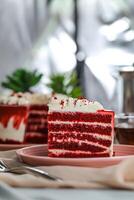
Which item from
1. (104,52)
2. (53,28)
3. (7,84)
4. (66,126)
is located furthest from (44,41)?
(66,126)

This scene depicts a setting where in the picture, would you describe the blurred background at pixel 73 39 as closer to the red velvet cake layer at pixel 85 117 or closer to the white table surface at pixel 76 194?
the red velvet cake layer at pixel 85 117

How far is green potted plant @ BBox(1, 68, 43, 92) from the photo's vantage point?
1461 mm

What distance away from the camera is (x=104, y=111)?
888 mm

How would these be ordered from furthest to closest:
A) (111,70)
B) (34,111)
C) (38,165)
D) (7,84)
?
(111,70)
(7,84)
(34,111)
(38,165)

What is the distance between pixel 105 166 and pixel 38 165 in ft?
0.38

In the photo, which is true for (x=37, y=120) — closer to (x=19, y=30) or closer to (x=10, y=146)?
(x=10, y=146)

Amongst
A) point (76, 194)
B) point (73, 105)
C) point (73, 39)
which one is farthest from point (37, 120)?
point (73, 39)

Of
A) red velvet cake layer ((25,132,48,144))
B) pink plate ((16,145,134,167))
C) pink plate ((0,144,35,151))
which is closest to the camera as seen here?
pink plate ((16,145,134,167))

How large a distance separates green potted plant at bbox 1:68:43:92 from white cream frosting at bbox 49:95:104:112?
1.82 ft

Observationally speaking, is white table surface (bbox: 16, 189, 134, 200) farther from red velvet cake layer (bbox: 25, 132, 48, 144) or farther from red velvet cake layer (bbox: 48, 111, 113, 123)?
red velvet cake layer (bbox: 25, 132, 48, 144)

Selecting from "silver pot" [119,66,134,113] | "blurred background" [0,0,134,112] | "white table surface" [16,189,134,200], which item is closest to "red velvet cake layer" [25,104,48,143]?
"white table surface" [16,189,134,200]

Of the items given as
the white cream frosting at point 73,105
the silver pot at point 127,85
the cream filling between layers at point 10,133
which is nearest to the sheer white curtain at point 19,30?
the silver pot at point 127,85

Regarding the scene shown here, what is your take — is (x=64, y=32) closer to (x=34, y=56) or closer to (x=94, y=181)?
(x=34, y=56)

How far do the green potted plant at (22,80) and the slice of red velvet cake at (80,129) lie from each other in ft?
1.85
